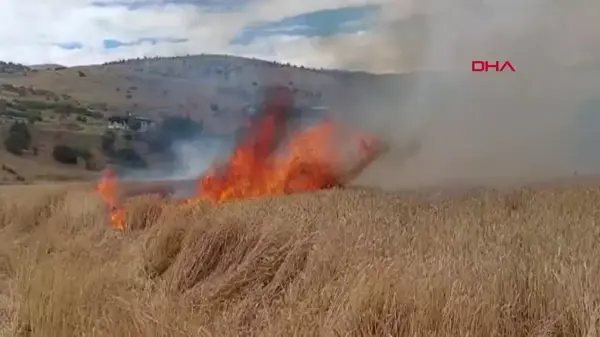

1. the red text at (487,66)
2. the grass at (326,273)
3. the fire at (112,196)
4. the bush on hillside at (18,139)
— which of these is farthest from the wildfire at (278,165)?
the grass at (326,273)

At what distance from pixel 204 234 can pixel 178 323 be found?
1161 mm

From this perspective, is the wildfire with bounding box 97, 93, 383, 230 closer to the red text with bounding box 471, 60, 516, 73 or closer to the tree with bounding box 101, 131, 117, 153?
the tree with bounding box 101, 131, 117, 153

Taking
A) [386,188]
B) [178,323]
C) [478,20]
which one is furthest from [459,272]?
[478,20]

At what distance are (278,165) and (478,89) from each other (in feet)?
6.51

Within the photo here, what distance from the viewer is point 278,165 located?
6.18 metres

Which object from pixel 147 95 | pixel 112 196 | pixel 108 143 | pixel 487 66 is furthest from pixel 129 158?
pixel 487 66

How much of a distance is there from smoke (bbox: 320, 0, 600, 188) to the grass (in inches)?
53.6

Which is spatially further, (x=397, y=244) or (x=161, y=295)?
(x=397, y=244)

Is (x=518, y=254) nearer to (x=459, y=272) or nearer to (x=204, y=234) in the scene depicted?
(x=459, y=272)

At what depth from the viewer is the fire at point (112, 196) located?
5.13 meters

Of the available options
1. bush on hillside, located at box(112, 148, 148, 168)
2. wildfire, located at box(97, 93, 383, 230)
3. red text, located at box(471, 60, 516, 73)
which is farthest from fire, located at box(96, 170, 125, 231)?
red text, located at box(471, 60, 516, 73)

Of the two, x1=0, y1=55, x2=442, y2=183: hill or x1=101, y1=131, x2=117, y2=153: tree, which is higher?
x1=0, y1=55, x2=442, y2=183: hill

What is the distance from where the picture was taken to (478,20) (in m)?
5.76

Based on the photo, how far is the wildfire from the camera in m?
5.95
